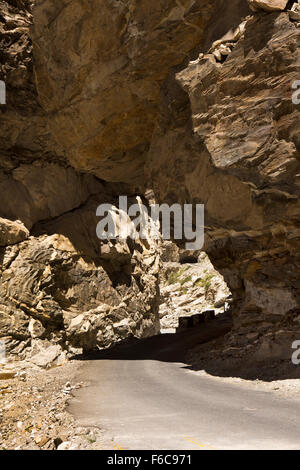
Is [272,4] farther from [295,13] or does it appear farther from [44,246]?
[44,246]

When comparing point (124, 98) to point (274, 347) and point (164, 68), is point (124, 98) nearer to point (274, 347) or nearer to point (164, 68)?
point (164, 68)

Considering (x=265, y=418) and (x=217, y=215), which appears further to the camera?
(x=217, y=215)

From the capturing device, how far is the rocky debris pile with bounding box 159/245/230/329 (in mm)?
53422

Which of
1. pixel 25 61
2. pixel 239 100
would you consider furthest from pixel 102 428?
pixel 25 61

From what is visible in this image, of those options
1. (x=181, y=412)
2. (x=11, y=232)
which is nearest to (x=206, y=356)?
(x=181, y=412)

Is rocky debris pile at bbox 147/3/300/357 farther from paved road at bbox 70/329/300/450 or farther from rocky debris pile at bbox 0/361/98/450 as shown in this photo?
rocky debris pile at bbox 0/361/98/450

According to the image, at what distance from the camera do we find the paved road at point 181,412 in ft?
20.4

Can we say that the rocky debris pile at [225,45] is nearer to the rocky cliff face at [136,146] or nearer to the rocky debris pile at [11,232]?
the rocky cliff face at [136,146]

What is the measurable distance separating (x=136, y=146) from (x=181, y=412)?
1765 cm

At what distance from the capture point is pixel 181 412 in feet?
28.2

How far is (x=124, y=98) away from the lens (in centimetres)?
2048

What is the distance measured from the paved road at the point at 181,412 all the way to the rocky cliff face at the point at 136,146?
13.5 feet

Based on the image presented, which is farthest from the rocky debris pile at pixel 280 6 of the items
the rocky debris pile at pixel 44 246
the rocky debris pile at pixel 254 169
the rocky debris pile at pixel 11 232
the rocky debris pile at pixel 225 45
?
the rocky debris pile at pixel 11 232

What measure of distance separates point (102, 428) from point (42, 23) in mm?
20517
